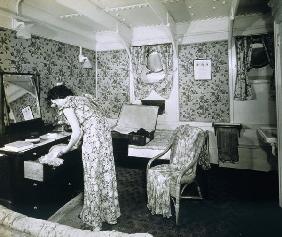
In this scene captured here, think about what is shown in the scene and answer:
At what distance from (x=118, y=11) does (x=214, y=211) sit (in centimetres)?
379

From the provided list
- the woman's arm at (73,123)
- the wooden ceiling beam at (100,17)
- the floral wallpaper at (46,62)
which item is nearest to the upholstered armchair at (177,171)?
the woman's arm at (73,123)

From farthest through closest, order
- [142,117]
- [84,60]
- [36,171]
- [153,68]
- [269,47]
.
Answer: [153,68] < [84,60] < [142,117] < [269,47] < [36,171]

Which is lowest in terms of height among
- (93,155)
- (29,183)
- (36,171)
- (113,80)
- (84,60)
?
(29,183)

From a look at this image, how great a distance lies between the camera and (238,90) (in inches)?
217

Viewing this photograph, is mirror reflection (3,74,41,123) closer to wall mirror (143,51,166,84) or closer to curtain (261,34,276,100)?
wall mirror (143,51,166,84)

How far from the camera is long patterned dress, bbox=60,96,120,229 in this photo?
10.6 feet

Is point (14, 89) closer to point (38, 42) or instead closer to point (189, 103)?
point (38, 42)

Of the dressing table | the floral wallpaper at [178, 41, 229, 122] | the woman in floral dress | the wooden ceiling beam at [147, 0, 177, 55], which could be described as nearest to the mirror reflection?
the dressing table

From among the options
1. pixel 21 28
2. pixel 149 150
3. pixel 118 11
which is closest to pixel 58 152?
pixel 149 150

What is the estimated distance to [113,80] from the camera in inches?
260

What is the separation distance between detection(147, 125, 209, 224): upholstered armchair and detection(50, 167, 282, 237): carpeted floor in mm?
206

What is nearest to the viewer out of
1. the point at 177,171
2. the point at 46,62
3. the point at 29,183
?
the point at 29,183

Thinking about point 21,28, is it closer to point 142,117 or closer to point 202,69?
point 142,117

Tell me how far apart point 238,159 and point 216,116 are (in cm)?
102
